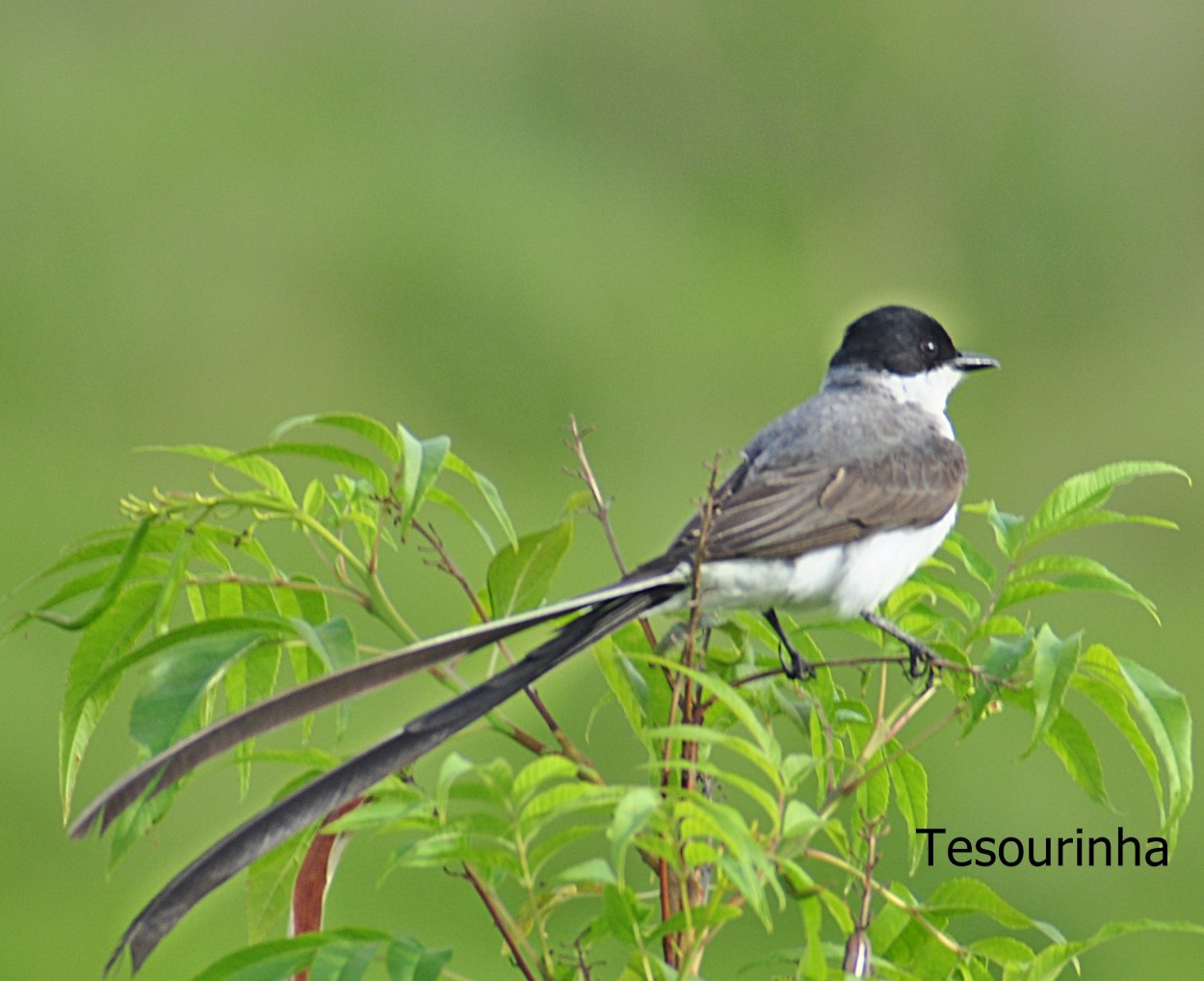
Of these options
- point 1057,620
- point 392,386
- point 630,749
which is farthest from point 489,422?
point 1057,620

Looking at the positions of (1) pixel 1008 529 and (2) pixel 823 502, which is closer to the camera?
(1) pixel 1008 529

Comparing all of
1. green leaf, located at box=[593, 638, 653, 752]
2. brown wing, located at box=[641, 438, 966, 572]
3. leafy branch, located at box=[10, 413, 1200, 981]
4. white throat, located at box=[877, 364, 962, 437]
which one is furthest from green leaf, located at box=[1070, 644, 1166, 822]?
white throat, located at box=[877, 364, 962, 437]

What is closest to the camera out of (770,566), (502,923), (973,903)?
(502,923)

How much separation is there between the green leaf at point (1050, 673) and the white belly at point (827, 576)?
15.8 inches

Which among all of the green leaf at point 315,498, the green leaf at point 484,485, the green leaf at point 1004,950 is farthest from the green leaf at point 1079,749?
the green leaf at point 315,498

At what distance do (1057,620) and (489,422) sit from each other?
1706 millimetres

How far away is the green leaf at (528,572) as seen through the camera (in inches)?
34.9

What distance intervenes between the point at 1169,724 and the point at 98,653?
2.06 ft

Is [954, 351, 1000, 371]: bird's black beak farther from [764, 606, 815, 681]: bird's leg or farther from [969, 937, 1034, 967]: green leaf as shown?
[969, 937, 1034, 967]: green leaf

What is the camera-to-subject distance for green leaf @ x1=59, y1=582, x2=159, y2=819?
0.87 m

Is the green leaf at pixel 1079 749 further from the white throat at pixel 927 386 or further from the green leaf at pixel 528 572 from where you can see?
the white throat at pixel 927 386

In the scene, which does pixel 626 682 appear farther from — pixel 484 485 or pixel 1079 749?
pixel 1079 749

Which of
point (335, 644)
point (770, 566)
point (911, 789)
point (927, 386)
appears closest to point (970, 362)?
point (927, 386)

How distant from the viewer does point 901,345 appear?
5.79 feet
